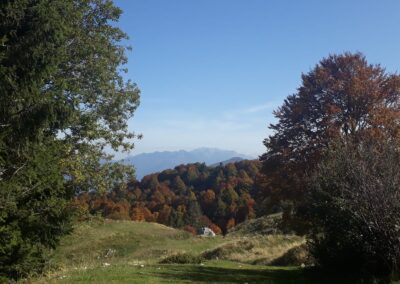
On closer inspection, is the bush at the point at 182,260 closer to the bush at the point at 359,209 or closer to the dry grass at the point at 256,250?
the dry grass at the point at 256,250

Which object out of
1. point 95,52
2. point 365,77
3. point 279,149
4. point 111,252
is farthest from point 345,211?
point 111,252

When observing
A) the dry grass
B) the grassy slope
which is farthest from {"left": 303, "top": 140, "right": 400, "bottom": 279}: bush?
the dry grass

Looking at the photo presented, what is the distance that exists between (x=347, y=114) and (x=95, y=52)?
38.2 feet

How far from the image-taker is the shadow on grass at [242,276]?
50.1 feet

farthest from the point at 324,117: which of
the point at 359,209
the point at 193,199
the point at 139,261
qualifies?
the point at 193,199

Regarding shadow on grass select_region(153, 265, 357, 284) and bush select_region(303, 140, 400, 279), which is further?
shadow on grass select_region(153, 265, 357, 284)

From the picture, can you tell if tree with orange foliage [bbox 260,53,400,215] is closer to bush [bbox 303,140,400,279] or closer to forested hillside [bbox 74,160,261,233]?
bush [bbox 303,140,400,279]

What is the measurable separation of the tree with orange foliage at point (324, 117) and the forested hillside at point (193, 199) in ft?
242

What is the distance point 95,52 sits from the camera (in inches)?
811

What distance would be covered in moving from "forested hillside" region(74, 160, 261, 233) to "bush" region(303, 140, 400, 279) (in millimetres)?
79198

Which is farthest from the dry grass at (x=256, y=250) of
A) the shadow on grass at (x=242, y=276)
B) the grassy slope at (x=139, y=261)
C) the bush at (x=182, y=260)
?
the shadow on grass at (x=242, y=276)

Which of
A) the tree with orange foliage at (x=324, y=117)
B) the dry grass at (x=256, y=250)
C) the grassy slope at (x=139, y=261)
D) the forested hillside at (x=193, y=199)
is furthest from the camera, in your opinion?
the forested hillside at (x=193, y=199)

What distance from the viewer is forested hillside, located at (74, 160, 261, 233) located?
11412 cm

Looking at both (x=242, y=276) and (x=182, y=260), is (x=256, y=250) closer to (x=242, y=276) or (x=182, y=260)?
(x=182, y=260)
